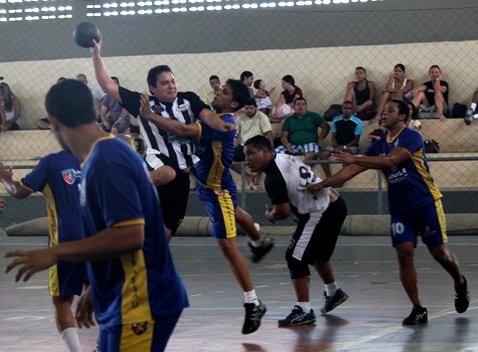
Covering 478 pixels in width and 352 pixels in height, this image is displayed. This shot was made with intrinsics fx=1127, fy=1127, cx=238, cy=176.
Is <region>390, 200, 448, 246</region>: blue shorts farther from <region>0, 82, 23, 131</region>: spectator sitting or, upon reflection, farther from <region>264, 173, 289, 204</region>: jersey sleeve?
<region>0, 82, 23, 131</region>: spectator sitting

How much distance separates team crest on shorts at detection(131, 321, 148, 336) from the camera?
470cm

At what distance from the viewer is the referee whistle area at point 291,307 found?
9.08 m

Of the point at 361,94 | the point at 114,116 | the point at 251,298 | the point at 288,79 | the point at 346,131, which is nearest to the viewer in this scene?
the point at 251,298

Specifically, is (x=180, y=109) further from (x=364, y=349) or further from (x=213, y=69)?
(x=213, y=69)

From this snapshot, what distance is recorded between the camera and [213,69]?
23.4m

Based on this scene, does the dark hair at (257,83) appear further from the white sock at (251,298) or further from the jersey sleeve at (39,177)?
the jersey sleeve at (39,177)

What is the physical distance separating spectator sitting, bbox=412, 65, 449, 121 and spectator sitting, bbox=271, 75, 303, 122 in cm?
238

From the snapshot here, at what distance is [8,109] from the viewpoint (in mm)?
23812

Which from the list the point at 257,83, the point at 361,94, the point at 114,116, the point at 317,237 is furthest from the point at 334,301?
the point at 114,116

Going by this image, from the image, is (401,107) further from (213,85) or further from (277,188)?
(213,85)

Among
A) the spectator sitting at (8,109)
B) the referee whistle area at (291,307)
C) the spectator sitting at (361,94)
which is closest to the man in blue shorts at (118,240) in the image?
the referee whistle area at (291,307)

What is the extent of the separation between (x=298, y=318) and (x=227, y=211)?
4.06 feet

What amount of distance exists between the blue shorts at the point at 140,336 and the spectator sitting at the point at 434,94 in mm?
16597

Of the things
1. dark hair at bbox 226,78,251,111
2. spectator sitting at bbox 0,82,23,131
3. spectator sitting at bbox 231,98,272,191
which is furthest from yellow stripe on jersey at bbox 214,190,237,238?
spectator sitting at bbox 0,82,23,131
